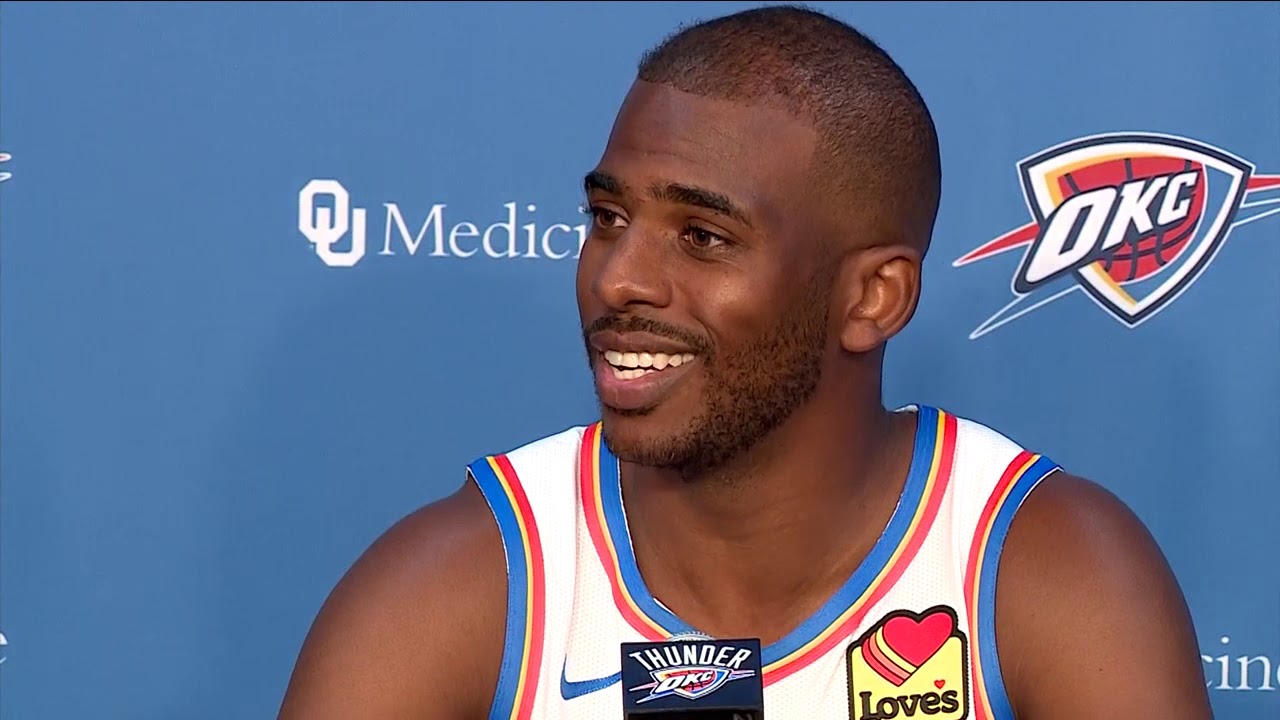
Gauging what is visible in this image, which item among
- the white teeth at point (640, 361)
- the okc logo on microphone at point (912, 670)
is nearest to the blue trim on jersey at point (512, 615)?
the white teeth at point (640, 361)

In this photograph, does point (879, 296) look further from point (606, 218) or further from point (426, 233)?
point (426, 233)

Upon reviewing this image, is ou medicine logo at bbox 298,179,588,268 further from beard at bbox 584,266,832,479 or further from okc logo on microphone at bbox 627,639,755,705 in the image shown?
okc logo on microphone at bbox 627,639,755,705

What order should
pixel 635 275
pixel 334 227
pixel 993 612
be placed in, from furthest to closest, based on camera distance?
pixel 334 227, pixel 993 612, pixel 635 275

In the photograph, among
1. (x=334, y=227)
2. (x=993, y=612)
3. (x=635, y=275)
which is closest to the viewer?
(x=635, y=275)

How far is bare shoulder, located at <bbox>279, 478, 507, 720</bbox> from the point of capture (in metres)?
1.65

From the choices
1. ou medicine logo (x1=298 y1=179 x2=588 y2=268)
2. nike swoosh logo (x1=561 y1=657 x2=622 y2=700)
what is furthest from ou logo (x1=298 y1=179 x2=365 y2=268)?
nike swoosh logo (x1=561 y1=657 x2=622 y2=700)

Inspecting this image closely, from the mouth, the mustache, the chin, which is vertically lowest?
the chin

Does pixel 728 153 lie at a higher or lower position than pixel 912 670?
higher

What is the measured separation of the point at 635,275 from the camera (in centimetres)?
161

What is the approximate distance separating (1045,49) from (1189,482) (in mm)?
606

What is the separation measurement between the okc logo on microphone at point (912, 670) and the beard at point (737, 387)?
24cm

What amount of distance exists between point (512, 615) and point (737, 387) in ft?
1.02

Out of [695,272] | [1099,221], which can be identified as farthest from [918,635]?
[1099,221]

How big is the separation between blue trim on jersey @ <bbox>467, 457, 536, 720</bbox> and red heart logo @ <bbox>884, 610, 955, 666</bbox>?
355 mm
